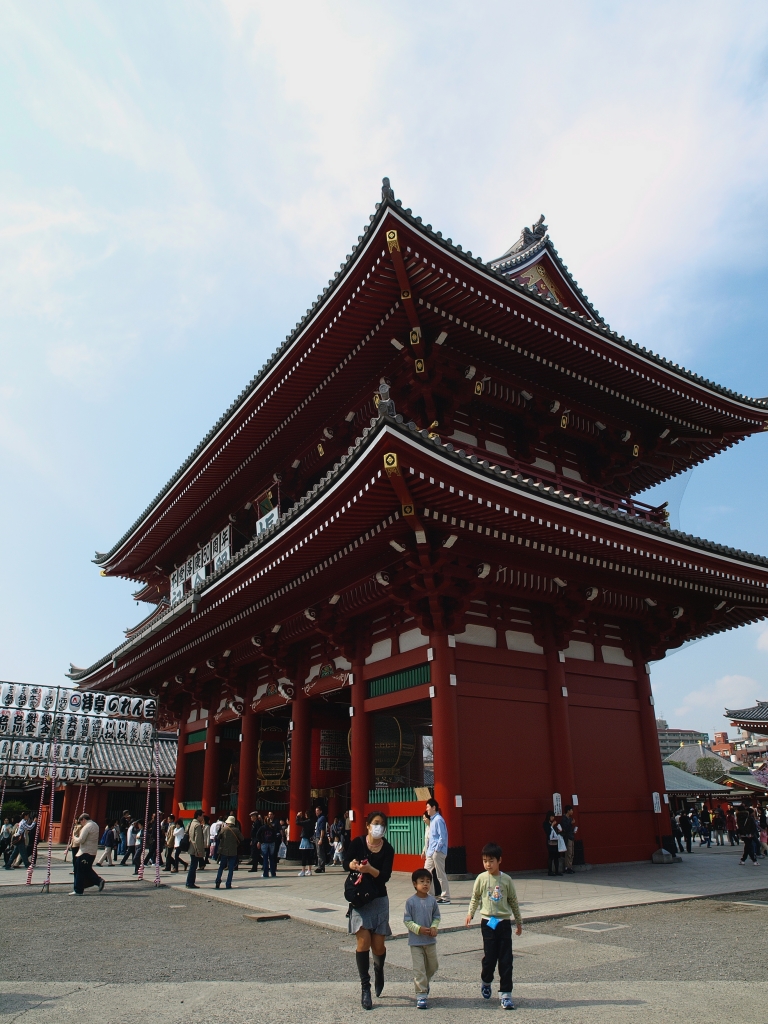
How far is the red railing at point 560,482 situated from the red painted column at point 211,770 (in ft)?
47.3

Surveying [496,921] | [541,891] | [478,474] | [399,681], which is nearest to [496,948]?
[496,921]

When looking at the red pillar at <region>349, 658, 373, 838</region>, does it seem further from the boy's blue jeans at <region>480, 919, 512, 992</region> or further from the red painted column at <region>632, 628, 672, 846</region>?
the boy's blue jeans at <region>480, 919, 512, 992</region>

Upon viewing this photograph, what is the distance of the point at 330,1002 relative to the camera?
261 inches

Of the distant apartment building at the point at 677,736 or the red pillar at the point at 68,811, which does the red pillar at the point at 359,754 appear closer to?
the red pillar at the point at 68,811

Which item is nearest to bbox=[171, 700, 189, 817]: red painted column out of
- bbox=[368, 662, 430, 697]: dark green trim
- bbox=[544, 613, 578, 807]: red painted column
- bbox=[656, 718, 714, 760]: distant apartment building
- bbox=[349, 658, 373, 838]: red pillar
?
bbox=[349, 658, 373, 838]: red pillar

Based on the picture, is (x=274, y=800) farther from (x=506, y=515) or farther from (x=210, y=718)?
(x=506, y=515)

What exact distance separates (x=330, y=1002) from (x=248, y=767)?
651 inches

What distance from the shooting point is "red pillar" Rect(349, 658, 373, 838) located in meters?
16.5

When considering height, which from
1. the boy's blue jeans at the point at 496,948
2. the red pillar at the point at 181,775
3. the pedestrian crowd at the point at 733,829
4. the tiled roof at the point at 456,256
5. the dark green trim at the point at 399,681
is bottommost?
the pedestrian crowd at the point at 733,829

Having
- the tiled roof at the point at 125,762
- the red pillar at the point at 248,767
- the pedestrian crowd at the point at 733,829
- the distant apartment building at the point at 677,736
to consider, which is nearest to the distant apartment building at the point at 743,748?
the distant apartment building at the point at 677,736

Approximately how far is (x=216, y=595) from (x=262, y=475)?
20.5 ft

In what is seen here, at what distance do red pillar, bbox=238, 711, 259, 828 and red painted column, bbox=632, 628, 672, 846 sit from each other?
11.8 m

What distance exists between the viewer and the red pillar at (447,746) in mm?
14008

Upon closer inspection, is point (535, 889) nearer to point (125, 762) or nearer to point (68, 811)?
point (125, 762)
